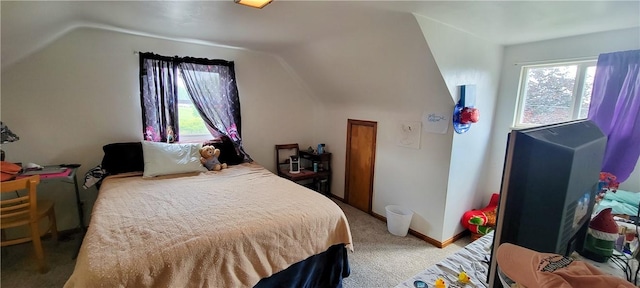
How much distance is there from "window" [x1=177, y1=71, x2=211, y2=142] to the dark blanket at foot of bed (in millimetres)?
2210

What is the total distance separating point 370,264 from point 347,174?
156 cm

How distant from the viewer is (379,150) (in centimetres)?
328

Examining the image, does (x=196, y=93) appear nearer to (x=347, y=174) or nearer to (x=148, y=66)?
(x=148, y=66)

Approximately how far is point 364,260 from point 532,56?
264 cm

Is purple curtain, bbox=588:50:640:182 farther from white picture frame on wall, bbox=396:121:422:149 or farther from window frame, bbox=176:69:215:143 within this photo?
window frame, bbox=176:69:215:143

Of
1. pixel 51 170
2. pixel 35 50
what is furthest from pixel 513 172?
pixel 35 50

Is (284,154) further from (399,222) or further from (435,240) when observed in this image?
(435,240)

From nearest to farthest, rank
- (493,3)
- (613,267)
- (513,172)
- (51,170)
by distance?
(513,172)
(613,267)
(493,3)
(51,170)

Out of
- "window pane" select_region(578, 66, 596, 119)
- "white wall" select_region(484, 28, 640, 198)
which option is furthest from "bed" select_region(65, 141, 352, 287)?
"window pane" select_region(578, 66, 596, 119)

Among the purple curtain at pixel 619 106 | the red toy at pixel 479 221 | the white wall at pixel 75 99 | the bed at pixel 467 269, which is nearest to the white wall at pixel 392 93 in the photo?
the red toy at pixel 479 221

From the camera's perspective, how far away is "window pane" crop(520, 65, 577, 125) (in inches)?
99.7

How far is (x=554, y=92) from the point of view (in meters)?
2.62

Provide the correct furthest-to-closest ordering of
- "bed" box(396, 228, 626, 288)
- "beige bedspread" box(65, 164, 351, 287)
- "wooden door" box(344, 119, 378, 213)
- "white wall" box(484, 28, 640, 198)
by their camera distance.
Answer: "wooden door" box(344, 119, 378, 213) → "white wall" box(484, 28, 640, 198) → "beige bedspread" box(65, 164, 351, 287) → "bed" box(396, 228, 626, 288)

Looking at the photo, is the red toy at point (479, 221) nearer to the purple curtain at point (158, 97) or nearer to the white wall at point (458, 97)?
the white wall at point (458, 97)
